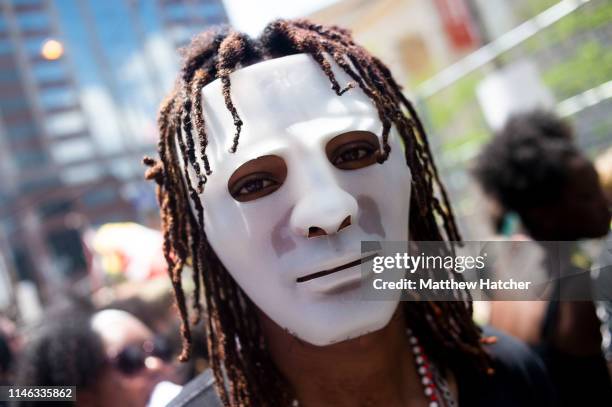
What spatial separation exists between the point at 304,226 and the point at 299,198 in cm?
7

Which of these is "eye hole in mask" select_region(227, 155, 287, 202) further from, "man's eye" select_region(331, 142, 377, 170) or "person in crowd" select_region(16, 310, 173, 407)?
"person in crowd" select_region(16, 310, 173, 407)

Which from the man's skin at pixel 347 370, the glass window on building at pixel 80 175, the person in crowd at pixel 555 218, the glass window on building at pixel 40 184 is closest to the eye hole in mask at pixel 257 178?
the man's skin at pixel 347 370

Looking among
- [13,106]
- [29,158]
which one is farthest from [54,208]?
[13,106]

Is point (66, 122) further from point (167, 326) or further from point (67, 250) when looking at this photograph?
point (167, 326)

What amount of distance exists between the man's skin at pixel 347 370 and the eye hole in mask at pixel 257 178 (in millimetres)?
335

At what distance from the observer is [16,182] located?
3106 centimetres

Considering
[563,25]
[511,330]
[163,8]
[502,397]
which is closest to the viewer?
[502,397]

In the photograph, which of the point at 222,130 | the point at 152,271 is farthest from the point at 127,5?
the point at 222,130

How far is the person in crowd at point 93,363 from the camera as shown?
1.87 metres

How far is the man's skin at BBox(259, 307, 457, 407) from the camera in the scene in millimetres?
1206

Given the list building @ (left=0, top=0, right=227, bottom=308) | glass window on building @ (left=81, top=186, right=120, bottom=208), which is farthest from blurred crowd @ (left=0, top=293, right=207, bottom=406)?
glass window on building @ (left=81, top=186, right=120, bottom=208)

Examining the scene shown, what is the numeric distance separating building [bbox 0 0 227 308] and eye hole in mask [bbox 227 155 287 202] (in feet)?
1.33

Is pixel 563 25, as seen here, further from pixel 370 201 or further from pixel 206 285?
pixel 206 285

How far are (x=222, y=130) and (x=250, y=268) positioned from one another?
1.00ft
